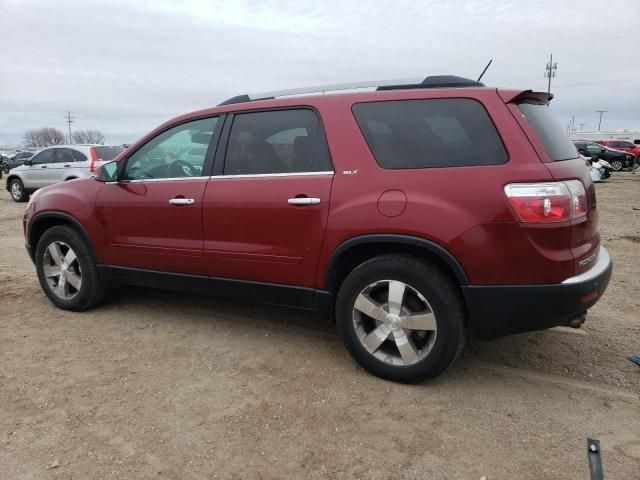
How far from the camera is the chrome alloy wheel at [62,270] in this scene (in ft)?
14.5

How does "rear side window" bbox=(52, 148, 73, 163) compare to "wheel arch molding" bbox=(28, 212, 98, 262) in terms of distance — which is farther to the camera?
"rear side window" bbox=(52, 148, 73, 163)

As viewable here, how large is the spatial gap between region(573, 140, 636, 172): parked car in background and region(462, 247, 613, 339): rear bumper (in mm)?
28169

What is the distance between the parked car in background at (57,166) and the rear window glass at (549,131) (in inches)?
459

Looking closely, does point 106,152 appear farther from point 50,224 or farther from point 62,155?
point 50,224

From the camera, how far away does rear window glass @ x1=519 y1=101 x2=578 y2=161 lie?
2.84 m

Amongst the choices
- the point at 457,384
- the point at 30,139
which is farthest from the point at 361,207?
the point at 30,139

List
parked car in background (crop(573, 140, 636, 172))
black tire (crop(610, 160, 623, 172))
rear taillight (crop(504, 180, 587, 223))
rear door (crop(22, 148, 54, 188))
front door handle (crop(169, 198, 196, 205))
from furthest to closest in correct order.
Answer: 1. black tire (crop(610, 160, 623, 172))
2. parked car in background (crop(573, 140, 636, 172))
3. rear door (crop(22, 148, 54, 188))
4. front door handle (crop(169, 198, 196, 205))
5. rear taillight (crop(504, 180, 587, 223))

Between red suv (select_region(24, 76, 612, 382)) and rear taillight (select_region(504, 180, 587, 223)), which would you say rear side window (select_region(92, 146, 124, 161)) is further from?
rear taillight (select_region(504, 180, 587, 223))

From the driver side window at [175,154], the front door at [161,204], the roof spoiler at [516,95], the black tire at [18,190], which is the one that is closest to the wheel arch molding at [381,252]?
the roof spoiler at [516,95]

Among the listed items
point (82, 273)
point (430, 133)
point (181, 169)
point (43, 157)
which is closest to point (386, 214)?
point (430, 133)

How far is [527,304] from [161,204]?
104 inches

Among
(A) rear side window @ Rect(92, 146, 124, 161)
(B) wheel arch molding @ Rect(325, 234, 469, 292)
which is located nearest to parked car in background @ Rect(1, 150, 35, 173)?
(A) rear side window @ Rect(92, 146, 124, 161)

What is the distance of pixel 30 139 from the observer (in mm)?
98562

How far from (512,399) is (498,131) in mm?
1538
